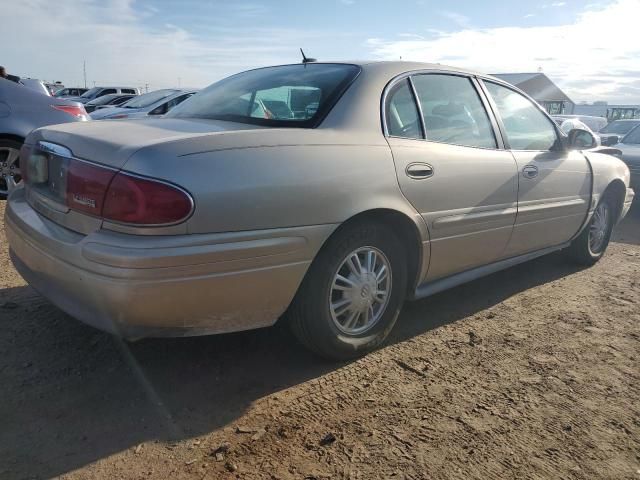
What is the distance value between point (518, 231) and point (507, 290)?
62 cm

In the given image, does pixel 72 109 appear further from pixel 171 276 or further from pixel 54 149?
pixel 171 276

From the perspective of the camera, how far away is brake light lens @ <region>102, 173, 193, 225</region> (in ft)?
6.95

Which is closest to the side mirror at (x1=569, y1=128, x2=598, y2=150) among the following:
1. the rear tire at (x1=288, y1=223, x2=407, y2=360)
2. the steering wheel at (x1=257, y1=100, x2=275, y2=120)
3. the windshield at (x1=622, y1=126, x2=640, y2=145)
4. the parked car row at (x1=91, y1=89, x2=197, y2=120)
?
the rear tire at (x1=288, y1=223, x2=407, y2=360)

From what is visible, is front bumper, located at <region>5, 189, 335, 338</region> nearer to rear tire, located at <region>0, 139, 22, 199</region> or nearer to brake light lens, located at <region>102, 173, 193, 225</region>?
brake light lens, located at <region>102, 173, 193, 225</region>

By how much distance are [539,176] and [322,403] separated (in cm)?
242

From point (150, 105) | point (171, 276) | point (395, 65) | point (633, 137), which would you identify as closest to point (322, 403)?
point (171, 276)

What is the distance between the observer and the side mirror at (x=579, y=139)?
4.29 m

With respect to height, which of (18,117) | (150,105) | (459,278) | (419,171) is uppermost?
(150,105)

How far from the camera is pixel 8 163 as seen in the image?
586 cm

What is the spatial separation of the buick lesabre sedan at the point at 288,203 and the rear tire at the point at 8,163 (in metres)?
3.33

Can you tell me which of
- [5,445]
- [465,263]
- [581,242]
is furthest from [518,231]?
[5,445]

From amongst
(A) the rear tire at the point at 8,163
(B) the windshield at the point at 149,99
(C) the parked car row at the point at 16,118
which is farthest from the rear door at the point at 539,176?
(B) the windshield at the point at 149,99

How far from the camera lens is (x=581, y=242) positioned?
188 inches

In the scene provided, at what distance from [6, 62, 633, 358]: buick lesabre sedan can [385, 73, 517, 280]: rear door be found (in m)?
0.01
